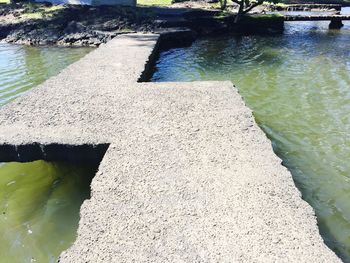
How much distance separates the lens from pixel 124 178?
435 cm

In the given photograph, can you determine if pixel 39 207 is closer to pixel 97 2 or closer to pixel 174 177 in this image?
pixel 174 177

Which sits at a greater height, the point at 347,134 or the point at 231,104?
the point at 231,104

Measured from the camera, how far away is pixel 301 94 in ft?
Answer: 31.8

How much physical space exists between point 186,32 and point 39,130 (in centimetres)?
1336

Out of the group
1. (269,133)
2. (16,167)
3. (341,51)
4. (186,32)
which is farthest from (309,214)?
(186,32)

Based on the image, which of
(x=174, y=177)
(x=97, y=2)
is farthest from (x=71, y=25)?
(x=174, y=177)

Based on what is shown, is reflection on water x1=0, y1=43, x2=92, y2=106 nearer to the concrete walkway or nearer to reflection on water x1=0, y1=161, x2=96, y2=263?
the concrete walkway

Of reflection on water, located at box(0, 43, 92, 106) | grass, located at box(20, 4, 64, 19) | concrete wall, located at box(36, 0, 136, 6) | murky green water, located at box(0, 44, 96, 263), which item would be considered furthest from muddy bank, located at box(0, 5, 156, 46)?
murky green water, located at box(0, 44, 96, 263)

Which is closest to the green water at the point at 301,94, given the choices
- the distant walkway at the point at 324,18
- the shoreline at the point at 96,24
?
the shoreline at the point at 96,24

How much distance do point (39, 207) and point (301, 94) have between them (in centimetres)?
743

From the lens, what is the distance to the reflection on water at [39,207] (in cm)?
435

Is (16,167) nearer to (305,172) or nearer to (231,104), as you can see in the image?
(231,104)

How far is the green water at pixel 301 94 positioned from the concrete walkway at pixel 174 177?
1.16 metres

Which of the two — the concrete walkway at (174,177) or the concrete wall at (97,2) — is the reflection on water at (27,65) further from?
the concrete wall at (97,2)
